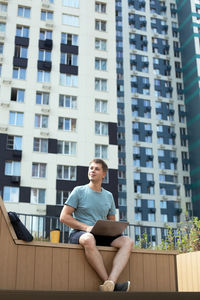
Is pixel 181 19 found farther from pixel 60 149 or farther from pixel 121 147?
pixel 60 149

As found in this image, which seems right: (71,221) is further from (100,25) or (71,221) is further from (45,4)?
(100,25)

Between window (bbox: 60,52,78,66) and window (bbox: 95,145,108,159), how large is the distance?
639 centimetres

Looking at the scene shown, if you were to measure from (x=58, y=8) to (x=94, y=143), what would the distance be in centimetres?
1093

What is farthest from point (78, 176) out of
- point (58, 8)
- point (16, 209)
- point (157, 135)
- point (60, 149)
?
point (157, 135)

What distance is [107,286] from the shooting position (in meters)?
3.69

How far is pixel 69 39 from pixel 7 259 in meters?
28.3

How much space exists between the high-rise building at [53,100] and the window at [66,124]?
7 cm

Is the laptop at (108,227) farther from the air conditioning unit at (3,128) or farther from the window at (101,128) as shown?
the window at (101,128)

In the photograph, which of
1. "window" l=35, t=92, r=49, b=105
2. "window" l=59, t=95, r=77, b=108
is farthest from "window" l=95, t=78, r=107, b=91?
"window" l=35, t=92, r=49, b=105

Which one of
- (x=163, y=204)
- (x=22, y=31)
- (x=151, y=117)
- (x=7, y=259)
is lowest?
(x=7, y=259)

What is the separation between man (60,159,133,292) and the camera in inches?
153

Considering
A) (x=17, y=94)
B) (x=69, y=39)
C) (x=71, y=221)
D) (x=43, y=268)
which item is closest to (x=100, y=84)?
(x=69, y=39)

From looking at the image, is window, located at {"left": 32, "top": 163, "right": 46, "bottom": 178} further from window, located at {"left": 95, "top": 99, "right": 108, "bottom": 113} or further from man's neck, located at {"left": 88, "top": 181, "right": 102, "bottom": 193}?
man's neck, located at {"left": 88, "top": 181, "right": 102, "bottom": 193}

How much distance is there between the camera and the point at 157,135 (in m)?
44.1
